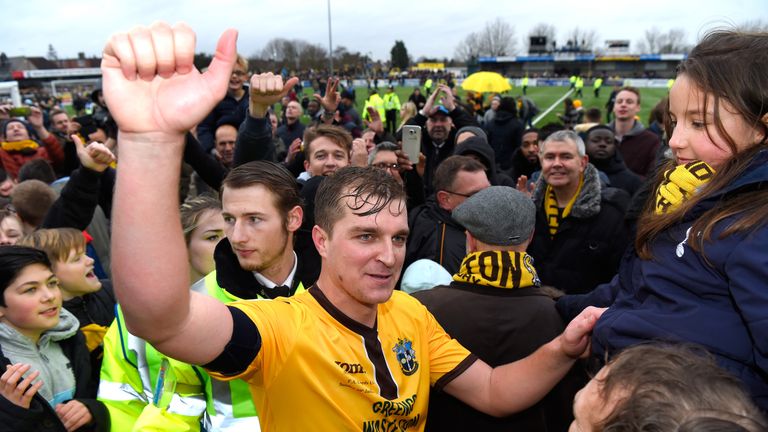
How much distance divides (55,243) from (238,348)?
2.31 metres

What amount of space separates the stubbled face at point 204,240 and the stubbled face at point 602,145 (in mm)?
3811

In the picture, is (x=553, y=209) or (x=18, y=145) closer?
(x=553, y=209)

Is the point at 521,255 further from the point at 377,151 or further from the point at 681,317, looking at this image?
the point at 377,151

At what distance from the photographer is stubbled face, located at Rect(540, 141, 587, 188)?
12.5 feet

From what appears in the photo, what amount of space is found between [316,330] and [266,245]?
0.76 m

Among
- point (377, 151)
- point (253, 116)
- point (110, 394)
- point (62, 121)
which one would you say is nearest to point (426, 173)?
point (377, 151)

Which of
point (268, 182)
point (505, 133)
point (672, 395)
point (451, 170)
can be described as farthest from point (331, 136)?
point (505, 133)

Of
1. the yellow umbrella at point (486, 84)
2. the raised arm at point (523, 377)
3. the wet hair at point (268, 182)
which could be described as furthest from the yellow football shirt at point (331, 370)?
the yellow umbrella at point (486, 84)

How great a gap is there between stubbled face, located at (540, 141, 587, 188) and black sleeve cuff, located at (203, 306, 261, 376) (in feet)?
9.76

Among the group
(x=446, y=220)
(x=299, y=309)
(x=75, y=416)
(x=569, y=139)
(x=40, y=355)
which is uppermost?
(x=569, y=139)

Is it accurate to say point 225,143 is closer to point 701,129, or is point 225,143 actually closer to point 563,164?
point 563,164

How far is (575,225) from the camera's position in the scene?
373 centimetres

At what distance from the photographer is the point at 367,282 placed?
66.8 inches

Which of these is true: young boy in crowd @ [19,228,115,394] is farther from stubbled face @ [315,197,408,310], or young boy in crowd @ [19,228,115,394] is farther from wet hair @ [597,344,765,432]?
wet hair @ [597,344,765,432]
